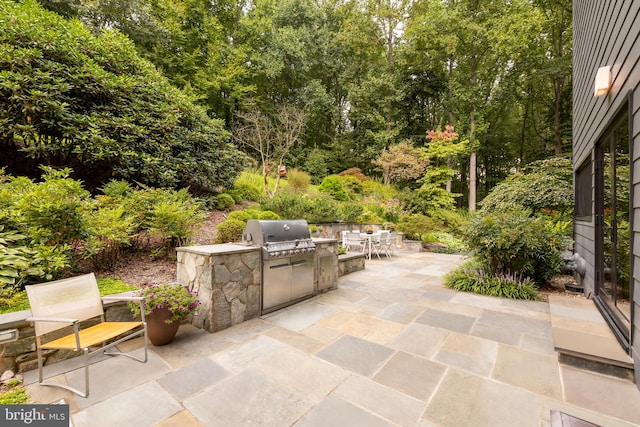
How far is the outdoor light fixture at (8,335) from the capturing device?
6.73 feet

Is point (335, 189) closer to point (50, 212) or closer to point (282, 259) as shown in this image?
point (282, 259)

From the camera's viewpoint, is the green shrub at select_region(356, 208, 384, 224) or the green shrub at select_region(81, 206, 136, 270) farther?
the green shrub at select_region(356, 208, 384, 224)

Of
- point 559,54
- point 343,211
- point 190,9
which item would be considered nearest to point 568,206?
point 343,211

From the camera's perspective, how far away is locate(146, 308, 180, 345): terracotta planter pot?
251 cm

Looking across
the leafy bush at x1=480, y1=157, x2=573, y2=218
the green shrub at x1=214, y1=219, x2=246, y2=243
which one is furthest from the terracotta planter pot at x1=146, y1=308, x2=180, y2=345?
the leafy bush at x1=480, y1=157, x2=573, y2=218

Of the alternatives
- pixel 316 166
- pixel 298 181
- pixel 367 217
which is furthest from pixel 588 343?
pixel 316 166

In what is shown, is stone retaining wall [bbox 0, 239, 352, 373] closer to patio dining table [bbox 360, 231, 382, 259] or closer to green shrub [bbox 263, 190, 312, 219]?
green shrub [bbox 263, 190, 312, 219]

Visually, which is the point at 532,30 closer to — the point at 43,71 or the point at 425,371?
the point at 425,371

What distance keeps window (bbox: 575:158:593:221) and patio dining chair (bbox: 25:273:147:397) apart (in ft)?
18.3

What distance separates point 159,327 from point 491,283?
4.62 metres

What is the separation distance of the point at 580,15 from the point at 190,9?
13.5m
